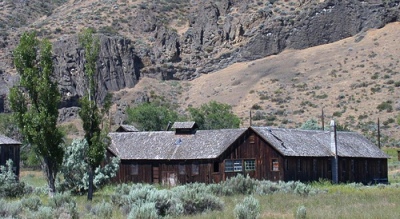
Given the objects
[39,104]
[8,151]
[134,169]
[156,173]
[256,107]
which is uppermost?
[256,107]

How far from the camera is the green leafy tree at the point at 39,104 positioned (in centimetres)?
3484

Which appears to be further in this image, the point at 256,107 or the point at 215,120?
the point at 256,107

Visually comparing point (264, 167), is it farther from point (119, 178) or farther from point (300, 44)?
Result: point (300, 44)

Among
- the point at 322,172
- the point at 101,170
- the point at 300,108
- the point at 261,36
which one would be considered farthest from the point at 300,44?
the point at 101,170

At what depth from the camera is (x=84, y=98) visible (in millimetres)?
36062

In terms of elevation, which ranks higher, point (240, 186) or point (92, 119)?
point (92, 119)

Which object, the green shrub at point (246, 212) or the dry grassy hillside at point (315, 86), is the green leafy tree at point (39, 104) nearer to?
the green shrub at point (246, 212)

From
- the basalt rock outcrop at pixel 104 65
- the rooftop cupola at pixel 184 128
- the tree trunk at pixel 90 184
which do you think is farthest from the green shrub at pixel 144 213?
the basalt rock outcrop at pixel 104 65

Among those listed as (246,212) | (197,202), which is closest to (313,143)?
(197,202)

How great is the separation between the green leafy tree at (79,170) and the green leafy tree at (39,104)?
123cm

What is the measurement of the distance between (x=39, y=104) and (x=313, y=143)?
21.5m

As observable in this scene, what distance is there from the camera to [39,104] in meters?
35.5

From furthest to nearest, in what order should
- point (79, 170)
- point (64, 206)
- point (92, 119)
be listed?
point (79, 170), point (92, 119), point (64, 206)

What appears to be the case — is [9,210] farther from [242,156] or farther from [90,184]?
[242,156]
